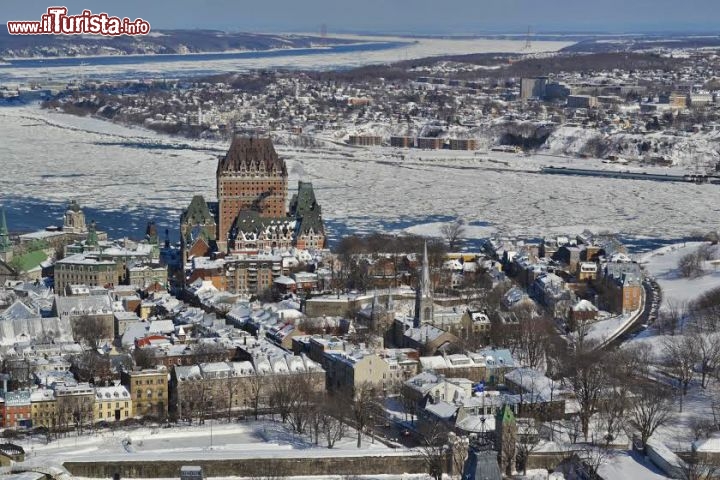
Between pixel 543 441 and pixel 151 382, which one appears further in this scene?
pixel 151 382

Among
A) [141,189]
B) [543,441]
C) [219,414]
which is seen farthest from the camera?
[141,189]

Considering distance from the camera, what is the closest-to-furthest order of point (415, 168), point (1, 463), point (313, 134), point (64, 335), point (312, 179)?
1. point (1, 463)
2. point (64, 335)
3. point (312, 179)
4. point (415, 168)
5. point (313, 134)

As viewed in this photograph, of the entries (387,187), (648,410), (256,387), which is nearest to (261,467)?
(256,387)

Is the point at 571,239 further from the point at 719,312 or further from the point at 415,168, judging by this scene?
the point at 415,168

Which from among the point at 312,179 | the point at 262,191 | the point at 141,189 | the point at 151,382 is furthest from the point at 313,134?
the point at 151,382

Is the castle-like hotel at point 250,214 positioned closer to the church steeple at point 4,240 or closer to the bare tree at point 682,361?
the church steeple at point 4,240

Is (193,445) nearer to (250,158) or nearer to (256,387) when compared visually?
(256,387)

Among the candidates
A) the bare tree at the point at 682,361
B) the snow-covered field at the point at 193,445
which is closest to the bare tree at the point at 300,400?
the snow-covered field at the point at 193,445
